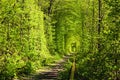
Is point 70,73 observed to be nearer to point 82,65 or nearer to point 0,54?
point 82,65

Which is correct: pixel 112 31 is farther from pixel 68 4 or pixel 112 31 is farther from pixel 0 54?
pixel 68 4

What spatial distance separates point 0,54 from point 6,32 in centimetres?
209

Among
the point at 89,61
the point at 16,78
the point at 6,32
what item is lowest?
the point at 16,78

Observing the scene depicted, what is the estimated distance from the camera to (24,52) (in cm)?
3194

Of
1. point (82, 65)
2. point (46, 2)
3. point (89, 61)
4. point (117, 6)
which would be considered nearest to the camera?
point (117, 6)

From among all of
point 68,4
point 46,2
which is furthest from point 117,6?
point 68,4

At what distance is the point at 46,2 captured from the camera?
61844 mm

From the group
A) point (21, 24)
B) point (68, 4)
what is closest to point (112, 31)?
point (21, 24)

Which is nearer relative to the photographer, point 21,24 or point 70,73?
point 70,73

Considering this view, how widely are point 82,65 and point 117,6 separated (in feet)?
28.0

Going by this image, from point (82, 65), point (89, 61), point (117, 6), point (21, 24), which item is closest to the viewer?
point (117, 6)

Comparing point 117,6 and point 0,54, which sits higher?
point 117,6

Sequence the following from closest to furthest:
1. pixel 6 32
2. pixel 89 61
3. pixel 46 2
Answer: pixel 89 61
pixel 6 32
pixel 46 2

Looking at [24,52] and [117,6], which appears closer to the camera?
[117,6]
